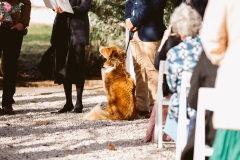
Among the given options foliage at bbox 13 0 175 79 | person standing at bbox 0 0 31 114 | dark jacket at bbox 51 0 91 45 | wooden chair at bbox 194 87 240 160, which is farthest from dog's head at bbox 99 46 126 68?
foliage at bbox 13 0 175 79

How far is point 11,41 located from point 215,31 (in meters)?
6.04

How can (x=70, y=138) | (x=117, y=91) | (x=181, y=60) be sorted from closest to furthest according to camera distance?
(x=181, y=60)
(x=70, y=138)
(x=117, y=91)

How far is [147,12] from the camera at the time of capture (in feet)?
28.5

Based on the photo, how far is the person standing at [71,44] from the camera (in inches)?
360

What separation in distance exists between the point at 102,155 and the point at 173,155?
0.70 meters

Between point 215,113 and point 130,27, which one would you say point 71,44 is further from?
point 215,113

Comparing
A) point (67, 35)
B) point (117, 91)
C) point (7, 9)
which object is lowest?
point (117, 91)

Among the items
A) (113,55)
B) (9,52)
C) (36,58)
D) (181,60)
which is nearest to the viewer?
(181,60)

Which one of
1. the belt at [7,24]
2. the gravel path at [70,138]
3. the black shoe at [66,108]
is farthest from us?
the black shoe at [66,108]

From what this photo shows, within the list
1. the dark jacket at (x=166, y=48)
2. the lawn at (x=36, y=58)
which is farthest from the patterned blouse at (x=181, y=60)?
the lawn at (x=36, y=58)

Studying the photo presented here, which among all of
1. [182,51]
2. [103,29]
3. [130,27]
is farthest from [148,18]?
[103,29]

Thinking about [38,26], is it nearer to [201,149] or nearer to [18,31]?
[18,31]

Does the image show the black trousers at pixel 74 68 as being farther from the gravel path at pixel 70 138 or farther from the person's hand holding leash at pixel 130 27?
the person's hand holding leash at pixel 130 27

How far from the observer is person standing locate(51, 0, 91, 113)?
9.14 meters
